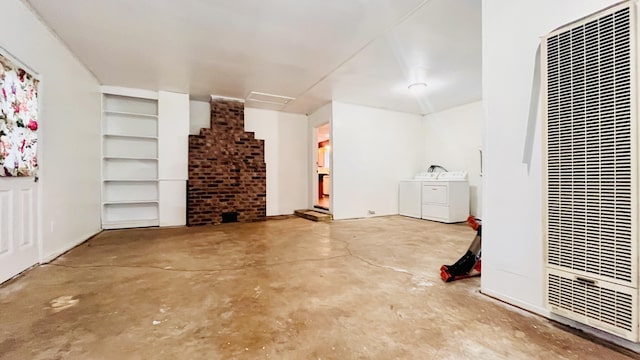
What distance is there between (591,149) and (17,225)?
438 centimetres

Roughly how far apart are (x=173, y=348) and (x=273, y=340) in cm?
51

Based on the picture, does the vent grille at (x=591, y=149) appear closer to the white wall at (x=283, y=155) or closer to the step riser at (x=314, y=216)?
the step riser at (x=314, y=216)

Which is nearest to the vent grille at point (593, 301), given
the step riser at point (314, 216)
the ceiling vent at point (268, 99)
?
the step riser at point (314, 216)

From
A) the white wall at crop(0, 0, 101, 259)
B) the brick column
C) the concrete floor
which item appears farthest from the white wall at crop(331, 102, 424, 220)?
the white wall at crop(0, 0, 101, 259)

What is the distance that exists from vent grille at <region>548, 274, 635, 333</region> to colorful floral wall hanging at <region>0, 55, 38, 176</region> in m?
4.11

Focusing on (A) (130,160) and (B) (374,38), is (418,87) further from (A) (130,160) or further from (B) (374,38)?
(A) (130,160)

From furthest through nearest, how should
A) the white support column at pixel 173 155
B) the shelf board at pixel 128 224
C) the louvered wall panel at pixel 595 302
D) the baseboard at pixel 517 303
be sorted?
the white support column at pixel 173 155, the shelf board at pixel 128 224, the baseboard at pixel 517 303, the louvered wall panel at pixel 595 302

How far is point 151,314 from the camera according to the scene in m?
1.77

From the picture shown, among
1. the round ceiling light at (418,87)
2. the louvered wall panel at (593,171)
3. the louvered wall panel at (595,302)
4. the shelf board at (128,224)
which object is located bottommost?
the shelf board at (128,224)

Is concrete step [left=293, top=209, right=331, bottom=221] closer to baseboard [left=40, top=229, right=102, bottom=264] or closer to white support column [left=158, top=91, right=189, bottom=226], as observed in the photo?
white support column [left=158, top=91, right=189, bottom=226]

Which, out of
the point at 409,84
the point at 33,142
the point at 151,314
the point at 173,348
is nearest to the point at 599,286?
the point at 173,348

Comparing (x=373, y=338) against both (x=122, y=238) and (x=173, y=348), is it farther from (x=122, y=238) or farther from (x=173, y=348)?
(x=122, y=238)

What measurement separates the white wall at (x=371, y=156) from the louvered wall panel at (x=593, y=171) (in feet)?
14.2

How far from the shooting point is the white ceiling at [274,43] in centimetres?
263
